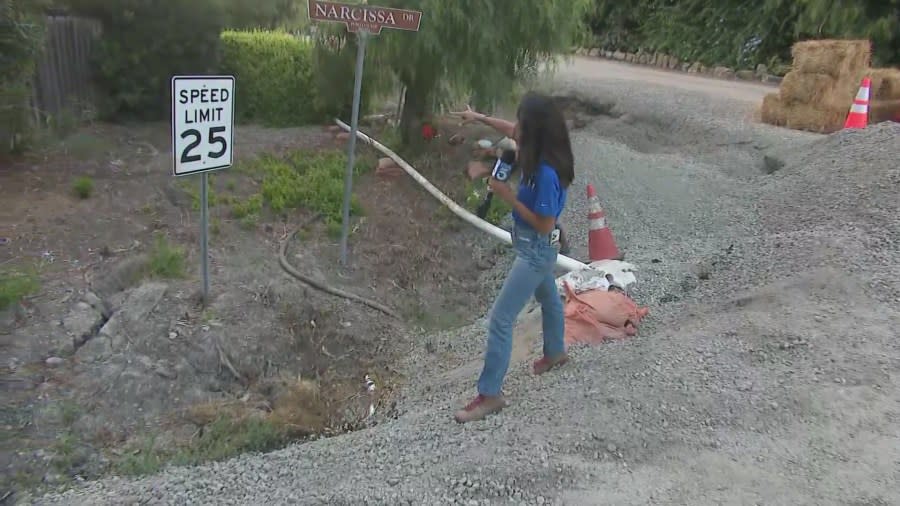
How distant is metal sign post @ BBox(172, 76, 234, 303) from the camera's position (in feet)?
17.3

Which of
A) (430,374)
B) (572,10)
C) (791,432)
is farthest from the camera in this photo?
(572,10)

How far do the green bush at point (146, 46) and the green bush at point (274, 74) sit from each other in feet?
2.60

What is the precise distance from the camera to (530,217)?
3.80 metres

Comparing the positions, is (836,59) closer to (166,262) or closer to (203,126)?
(203,126)

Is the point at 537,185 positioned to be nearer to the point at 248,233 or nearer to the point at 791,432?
the point at 791,432

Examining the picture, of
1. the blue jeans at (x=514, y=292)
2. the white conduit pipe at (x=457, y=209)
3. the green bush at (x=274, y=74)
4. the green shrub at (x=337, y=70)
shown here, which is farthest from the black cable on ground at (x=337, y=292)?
the green bush at (x=274, y=74)

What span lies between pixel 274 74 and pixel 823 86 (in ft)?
28.3

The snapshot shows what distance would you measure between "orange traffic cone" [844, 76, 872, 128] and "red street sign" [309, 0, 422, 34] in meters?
6.53

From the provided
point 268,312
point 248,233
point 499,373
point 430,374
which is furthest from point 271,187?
point 499,373

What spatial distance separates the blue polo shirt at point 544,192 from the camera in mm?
3742

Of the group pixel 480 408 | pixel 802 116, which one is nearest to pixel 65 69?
pixel 480 408

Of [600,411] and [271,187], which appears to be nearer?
[600,411]

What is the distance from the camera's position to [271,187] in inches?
343

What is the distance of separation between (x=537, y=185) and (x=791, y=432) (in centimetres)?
166
